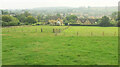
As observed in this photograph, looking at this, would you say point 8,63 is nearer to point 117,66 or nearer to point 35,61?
point 35,61

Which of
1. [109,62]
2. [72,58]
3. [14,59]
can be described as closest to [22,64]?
[14,59]

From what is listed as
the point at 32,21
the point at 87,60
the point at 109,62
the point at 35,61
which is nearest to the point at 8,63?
the point at 35,61

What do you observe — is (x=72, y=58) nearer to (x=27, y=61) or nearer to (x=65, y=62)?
(x=65, y=62)

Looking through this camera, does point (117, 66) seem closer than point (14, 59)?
Yes

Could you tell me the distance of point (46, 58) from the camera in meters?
10.6

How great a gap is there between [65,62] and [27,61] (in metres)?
2.33

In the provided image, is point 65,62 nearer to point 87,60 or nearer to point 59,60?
point 59,60

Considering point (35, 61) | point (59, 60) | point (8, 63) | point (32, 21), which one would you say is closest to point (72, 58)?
point (59, 60)

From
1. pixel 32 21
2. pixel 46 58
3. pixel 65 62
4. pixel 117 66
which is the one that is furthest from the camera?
pixel 32 21

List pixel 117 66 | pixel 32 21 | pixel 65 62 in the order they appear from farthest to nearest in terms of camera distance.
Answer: pixel 32 21, pixel 65 62, pixel 117 66

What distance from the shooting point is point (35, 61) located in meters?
9.95

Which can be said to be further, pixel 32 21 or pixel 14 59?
pixel 32 21

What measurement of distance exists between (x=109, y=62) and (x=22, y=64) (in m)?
5.23

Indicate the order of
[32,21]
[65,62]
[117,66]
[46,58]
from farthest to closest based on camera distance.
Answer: [32,21] → [46,58] → [65,62] → [117,66]
